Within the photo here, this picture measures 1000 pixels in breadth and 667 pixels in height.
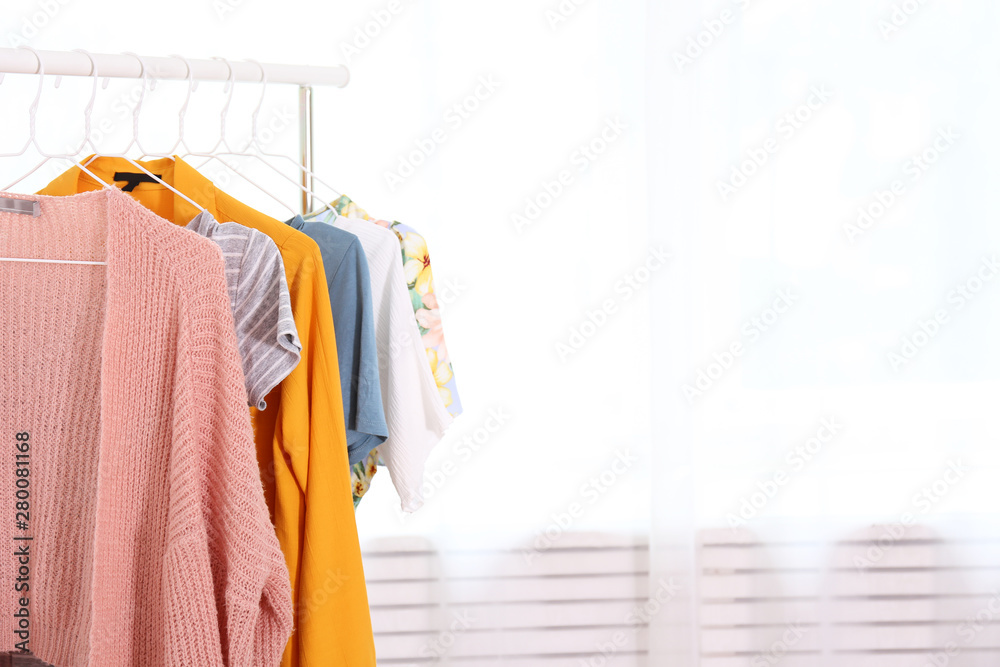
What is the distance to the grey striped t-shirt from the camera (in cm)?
87

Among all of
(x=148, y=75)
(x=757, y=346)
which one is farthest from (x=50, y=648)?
(x=757, y=346)

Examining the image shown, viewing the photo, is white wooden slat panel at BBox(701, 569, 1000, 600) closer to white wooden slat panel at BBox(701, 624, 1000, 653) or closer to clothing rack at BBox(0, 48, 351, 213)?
white wooden slat panel at BBox(701, 624, 1000, 653)

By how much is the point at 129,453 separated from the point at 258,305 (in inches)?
8.3

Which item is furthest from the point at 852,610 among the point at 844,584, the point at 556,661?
the point at 556,661

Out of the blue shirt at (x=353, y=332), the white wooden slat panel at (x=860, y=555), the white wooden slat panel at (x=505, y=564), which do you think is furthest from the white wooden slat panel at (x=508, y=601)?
the blue shirt at (x=353, y=332)

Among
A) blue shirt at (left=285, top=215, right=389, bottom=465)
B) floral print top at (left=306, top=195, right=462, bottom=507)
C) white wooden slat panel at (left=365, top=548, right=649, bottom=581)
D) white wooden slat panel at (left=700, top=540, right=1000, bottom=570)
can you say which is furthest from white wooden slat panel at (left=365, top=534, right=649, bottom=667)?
blue shirt at (left=285, top=215, right=389, bottom=465)

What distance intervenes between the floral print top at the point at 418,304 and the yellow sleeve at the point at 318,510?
21 cm

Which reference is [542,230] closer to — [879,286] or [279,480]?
[879,286]

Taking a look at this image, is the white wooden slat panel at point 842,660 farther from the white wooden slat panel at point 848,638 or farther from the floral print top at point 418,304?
the floral print top at point 418,304

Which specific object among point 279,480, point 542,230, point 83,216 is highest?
point 542,230

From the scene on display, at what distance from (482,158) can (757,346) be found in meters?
0.72

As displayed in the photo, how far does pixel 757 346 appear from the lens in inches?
66.1

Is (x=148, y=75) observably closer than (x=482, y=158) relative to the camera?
Yes

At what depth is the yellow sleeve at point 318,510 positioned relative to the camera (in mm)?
895
